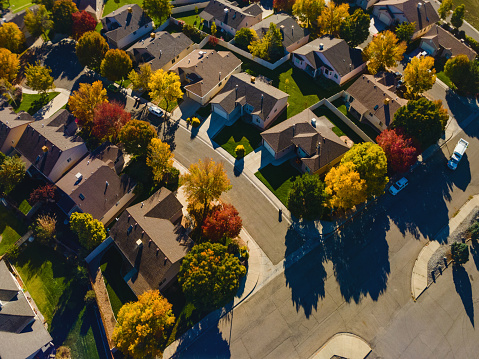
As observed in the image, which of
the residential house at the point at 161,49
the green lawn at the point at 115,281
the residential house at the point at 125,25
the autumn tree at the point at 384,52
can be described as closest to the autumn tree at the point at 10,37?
the residential house at the point at 125,25

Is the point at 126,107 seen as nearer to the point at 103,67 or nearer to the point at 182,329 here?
the point at 103,67

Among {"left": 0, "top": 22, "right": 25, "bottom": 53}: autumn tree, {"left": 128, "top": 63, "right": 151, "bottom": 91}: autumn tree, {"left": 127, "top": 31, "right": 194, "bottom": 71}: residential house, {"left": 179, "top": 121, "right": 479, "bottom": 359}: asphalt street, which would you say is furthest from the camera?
{"left": 0, "top": 22, "right": 25, "bottom": 53}: autumn tree

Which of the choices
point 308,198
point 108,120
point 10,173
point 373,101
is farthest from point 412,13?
point 10,173

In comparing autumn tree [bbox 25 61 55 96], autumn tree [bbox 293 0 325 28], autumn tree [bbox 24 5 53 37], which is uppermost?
autumn tree [bbox 24 5 53 37]

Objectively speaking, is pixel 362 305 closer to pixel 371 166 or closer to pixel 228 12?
pixel 371 166

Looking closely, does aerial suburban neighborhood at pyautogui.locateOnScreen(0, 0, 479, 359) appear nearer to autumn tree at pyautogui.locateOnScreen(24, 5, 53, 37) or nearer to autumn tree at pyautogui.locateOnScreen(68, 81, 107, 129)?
autumn tree at pyautogui.locateOnScreen(68, 81, 107, 129)

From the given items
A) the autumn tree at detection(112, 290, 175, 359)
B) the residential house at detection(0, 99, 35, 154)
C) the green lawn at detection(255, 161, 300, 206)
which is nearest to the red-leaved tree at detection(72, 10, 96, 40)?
the residential house at detection(0, 99, 35, 154)

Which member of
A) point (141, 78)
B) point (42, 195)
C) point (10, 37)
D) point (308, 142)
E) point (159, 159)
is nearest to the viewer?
point (42, 195)
